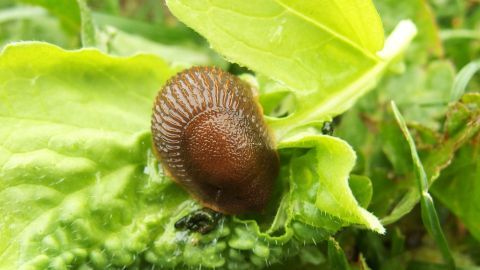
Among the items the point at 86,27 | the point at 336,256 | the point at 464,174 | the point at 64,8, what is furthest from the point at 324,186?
the point at 64,8

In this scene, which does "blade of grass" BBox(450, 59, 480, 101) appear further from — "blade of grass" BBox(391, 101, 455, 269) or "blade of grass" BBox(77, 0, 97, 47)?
"blade of grass" BBox(77, 0, 97, 47)

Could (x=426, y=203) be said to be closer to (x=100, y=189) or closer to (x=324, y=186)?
(x=324, y=186)

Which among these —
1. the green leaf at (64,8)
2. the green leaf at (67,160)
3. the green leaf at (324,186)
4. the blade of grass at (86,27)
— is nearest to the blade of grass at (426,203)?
the green leaf at (324,186)

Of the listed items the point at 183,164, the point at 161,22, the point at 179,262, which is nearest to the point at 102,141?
the point at 183,164

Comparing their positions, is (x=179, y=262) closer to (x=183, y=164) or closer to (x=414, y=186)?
(x=183, y=164)

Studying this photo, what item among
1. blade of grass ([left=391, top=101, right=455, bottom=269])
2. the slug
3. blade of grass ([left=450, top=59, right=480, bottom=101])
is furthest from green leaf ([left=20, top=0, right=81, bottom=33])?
blade of grass ([left=450, top=59, right=480, bottom=101])
